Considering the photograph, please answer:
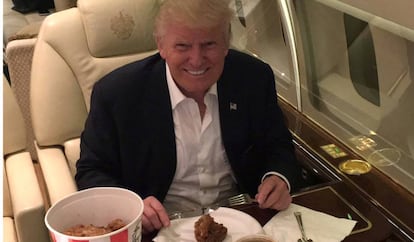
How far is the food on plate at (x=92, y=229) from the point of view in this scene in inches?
44.6

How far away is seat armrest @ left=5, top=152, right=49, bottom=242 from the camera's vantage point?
1.73 metres

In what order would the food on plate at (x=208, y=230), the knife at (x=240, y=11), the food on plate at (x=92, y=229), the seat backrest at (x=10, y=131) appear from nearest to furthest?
1. the food on plate at (x=92, y=229)
2. the food on plate at (x=208, y=230)
3. the seat backrest at (x=10, y=131)
4. the knife at (x=240, y=11)

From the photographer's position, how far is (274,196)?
1502mm

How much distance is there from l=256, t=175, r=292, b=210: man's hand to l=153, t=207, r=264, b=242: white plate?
0.25ft

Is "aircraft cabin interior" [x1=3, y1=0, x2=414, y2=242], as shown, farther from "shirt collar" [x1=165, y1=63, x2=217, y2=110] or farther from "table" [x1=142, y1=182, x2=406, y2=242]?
"shirt collar" [x1=165, y1=63, x2=217, y2=110]

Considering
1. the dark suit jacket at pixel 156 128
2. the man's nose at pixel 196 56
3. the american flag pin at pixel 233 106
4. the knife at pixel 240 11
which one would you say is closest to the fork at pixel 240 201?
the dark suit jacket at pixel 156 128

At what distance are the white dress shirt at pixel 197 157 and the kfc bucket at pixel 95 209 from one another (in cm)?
46

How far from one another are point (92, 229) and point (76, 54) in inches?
39.5

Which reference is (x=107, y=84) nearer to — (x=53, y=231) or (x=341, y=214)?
(x=53, y=231)

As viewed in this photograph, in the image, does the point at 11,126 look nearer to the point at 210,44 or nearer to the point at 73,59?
the point at 73,59

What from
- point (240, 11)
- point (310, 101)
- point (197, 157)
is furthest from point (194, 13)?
point (240, 11)

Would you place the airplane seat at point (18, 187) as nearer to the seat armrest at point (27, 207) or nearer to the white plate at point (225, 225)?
the seat armrest at point (27, 207)

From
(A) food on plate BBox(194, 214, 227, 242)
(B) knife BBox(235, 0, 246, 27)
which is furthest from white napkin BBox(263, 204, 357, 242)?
(B) knife BBox(235, 0, 246, 27)

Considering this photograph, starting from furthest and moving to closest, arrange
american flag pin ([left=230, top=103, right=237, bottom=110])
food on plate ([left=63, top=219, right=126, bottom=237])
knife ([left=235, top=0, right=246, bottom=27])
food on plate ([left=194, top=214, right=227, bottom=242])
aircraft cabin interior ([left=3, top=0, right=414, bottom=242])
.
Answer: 1. knife ([left=235, top=0, right=246, bottom=27])
2. american flag pin ([left=230, top=103, right=237, bottom=110])
3. aircraft cabin interior ([left=3, top=0, right=414, bottom=242])
4. food on plate ([left=194, top=214, right=227, bottom=242])
5. food on plate ([left=63, top=219, right=126, bottom=237])
